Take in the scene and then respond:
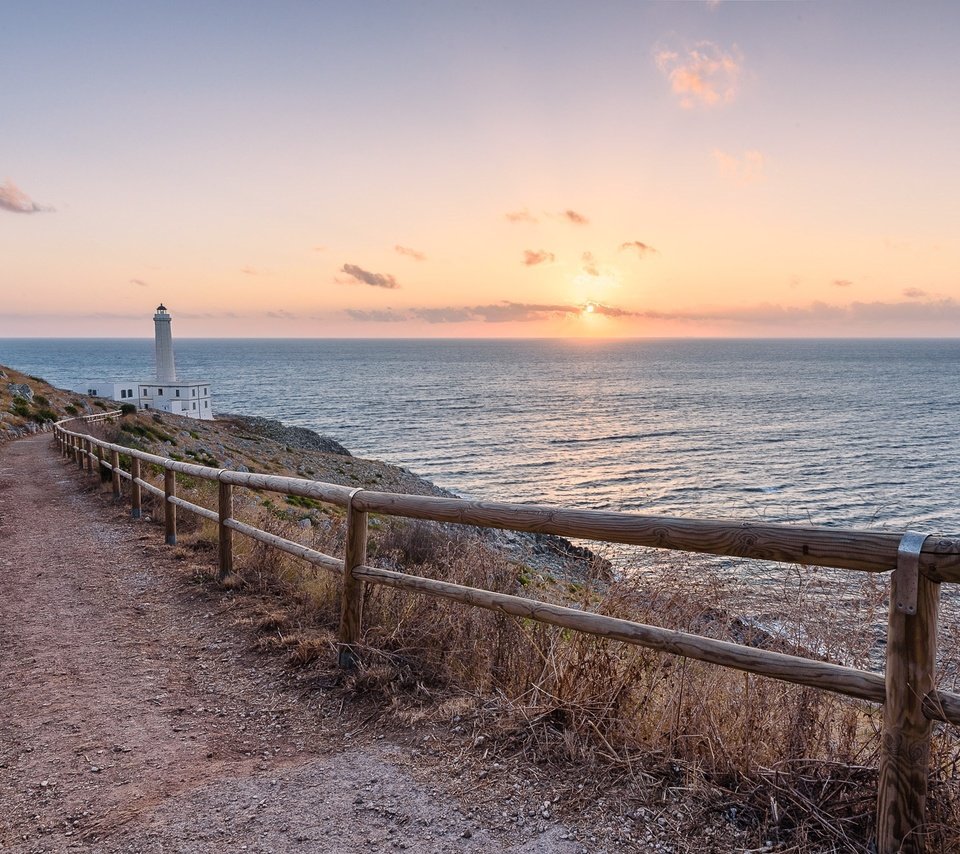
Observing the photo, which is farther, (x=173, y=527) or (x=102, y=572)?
(x=173, y=527)

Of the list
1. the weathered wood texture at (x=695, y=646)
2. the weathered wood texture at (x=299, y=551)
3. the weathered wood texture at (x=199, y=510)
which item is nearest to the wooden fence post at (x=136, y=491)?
the weathered wood texture at (x=199, y=510)

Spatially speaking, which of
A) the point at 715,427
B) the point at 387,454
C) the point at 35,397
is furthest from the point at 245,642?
the point at 715,427

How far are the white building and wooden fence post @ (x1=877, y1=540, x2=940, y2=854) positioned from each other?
2535 inches

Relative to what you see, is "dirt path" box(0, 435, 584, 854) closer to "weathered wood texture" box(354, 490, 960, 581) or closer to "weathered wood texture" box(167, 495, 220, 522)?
"weathered wood texture" box(167, 495, 220, 522)

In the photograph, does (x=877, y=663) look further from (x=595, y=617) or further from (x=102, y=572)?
(x=102, y=572)

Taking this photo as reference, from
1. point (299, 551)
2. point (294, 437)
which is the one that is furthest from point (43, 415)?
point (299, 551)

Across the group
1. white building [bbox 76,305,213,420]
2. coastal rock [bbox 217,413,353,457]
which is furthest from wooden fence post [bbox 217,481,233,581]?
white building [bbox 76,305,213,420]

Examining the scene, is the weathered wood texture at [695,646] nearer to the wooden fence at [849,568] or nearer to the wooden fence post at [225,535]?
the wooden fence at [849,568]

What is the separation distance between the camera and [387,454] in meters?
50.7

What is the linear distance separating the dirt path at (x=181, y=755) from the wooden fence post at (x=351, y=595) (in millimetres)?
376

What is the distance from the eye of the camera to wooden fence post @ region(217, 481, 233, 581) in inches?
267

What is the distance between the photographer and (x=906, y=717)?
98.7 inches

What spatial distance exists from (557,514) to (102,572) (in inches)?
261

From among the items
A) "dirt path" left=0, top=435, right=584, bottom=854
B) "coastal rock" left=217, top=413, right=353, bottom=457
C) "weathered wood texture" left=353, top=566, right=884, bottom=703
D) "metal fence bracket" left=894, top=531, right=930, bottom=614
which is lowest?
"coastal rock" left=217, top=413, right=353, bottom=457
